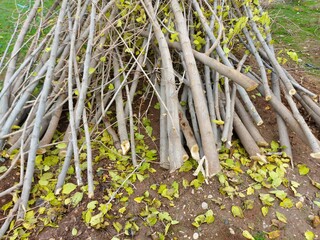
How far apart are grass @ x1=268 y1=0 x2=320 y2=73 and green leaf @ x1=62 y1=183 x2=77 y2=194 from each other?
8.91ft

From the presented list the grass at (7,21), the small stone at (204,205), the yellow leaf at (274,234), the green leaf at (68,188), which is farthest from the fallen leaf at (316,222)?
the grass at (7,21)

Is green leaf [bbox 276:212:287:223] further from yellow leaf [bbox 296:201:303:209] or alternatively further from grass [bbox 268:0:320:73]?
grass [bbox 268:0:320:73]

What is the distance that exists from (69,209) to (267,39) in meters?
2.32

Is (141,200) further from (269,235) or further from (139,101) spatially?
(139,101)

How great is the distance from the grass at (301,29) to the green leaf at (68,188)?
8.91ft

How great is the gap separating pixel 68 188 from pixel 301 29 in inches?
164

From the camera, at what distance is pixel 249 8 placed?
307 centimetres

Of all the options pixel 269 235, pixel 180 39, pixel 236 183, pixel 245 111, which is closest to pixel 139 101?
Result: pixel 180 39

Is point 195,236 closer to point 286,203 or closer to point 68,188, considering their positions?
point 286,203

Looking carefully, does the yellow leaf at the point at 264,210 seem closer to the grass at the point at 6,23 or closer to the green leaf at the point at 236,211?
the green leaf at the point at 236,211

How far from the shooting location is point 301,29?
15.9ft

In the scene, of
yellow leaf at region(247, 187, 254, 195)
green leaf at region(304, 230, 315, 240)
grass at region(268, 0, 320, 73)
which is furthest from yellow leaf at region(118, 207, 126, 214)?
grass at region(268, 0, 320, 73)

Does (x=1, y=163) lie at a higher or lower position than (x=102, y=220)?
higher

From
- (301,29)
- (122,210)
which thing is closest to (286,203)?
(122,210)
